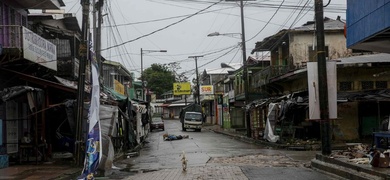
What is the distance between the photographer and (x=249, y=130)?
3362cm

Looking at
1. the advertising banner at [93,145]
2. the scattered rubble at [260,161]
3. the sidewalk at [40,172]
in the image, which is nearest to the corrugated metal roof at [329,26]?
the scattered rubble at [260,161]

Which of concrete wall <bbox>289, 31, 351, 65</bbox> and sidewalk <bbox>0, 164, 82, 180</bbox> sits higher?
concrete wall <bbox>289, 31, 351, 65</bbox>

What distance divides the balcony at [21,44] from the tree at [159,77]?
8224 cm

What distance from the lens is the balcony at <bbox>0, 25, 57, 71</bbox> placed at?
15663 mm

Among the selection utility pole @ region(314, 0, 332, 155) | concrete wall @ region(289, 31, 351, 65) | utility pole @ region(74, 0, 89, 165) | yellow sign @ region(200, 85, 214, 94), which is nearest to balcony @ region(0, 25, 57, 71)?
utility pole @ region(74, 0, 89, 165)

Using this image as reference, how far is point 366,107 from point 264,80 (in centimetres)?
1055

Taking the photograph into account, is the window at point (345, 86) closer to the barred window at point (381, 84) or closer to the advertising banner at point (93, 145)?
the barred window at point (381, 84)

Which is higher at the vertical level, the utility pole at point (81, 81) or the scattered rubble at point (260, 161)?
the utility pole at point (81, 81)

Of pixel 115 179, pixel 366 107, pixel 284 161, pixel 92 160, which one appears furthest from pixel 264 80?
pixel 92 160

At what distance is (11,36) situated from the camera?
16031 mm

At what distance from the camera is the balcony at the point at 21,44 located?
51.4 ft

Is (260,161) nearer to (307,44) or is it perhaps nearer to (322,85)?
(322,85)

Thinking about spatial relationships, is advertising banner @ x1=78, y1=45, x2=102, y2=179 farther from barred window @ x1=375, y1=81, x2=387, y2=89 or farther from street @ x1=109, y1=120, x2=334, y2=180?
barred window @ x1=375, y1=81, x2=387, y2=89

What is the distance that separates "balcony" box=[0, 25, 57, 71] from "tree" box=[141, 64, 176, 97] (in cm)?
8224
